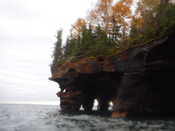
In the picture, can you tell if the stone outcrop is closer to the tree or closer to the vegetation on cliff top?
the vegetation on cliff top

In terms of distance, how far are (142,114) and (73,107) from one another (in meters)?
12.8

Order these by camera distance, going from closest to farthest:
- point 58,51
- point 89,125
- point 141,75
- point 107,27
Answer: point 89,125, point 141,75, point 107,27, point 58,51

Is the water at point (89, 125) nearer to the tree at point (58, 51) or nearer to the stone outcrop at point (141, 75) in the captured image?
the stone outcrop at point (141, 75)

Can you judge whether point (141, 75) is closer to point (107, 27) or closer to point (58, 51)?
point (107, 27)

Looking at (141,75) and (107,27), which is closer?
(141,75)

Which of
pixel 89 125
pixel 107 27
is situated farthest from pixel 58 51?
pixel 89 125

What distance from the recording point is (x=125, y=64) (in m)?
21.3

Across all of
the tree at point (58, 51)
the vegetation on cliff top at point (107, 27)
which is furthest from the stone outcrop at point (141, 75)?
the tree at point (58, 51)

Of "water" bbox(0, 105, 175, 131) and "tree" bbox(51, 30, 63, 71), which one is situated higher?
"tree" bbox(51, 30, 63, 71)

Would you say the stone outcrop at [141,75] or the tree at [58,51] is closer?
the stone outcrop at [141,75]

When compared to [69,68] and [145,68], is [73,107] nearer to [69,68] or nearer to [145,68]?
[69,68]

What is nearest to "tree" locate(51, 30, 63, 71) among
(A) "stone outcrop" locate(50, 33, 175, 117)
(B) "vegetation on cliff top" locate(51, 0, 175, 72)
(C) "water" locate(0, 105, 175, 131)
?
(B) "vegetation on cliff top" locate(51, 0, 175, 72)

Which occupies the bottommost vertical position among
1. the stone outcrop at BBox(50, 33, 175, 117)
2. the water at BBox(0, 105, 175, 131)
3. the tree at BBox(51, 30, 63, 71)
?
the water at BBox(0, 105, 175, 131)

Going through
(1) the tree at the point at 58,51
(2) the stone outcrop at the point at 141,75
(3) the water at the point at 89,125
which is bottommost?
(3) the water at the point at 89,125
